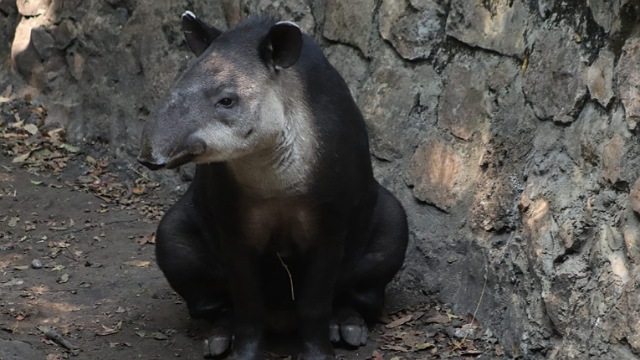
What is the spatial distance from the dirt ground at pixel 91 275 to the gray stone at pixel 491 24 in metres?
1.52

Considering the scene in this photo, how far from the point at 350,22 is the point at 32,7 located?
140 inches

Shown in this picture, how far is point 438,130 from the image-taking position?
22.3ft

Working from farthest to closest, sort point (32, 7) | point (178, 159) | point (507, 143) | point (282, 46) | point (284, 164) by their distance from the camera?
1. point (32, 7)
2. point (507, 143)
3. point (284, 164)
4. point (282, 46)
5. point (178, 159)

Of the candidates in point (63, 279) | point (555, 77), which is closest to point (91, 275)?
point (63, 279)

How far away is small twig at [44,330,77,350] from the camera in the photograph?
6.29 metres

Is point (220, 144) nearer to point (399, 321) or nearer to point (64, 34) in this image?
point (399, 321)

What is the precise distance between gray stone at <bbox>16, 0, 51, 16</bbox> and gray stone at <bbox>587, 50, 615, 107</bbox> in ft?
18.1

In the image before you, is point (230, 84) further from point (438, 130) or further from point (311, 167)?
point (438, 130)

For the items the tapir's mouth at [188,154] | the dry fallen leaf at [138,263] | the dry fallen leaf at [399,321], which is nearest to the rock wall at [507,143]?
the dry fallen leaf at [399,321]

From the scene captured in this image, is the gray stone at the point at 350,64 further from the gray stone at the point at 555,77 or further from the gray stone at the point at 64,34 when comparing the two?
the gray stone at the point at 64,34

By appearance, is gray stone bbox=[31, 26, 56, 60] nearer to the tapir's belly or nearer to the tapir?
the tapir

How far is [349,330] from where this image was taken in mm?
6441

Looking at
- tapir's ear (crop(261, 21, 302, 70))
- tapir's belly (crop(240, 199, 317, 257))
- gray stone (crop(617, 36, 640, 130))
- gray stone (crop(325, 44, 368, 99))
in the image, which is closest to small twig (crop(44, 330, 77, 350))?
tapir's belly (crop(240, 199, 317, 257))

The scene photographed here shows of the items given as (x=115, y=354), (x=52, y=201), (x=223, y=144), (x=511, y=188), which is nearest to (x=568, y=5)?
(x=511, y=188)
